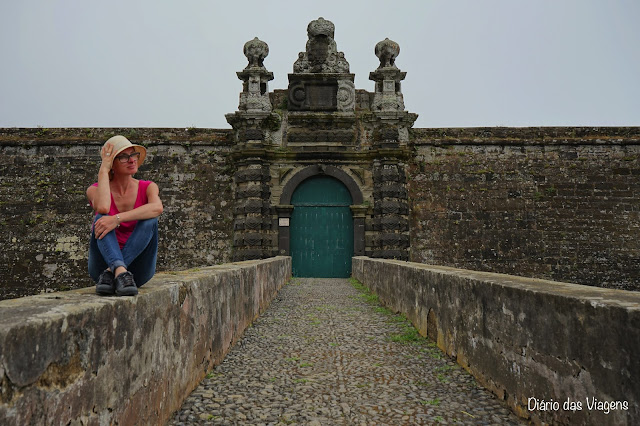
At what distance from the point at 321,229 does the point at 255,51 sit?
549 cm

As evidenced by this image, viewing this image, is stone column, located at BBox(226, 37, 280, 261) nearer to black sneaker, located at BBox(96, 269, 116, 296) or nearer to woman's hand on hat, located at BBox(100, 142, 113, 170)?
woman's hand on hat, located at BBox(100, 142, 113, 170)

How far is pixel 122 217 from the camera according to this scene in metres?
2.44

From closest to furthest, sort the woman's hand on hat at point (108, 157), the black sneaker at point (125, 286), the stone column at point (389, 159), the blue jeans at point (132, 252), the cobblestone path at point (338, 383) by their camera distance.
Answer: the black sneaker at point (125, 286), the blue jeans at point (132, 252), the woman's hand on hat at point (108, 157), the cobblestone path at point (338, 383), the stone column at point (389, 159)

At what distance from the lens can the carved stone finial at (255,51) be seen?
41.9 feet

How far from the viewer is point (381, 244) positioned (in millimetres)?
12281

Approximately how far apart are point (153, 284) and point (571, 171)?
1325 cm

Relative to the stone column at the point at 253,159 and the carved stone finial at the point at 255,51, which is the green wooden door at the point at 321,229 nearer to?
the stone column at the point at 253,159

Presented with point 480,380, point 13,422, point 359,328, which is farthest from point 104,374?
point 359,328

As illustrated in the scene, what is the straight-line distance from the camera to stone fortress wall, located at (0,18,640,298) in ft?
40.9

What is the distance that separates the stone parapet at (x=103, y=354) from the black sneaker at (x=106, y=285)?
0.07 meters

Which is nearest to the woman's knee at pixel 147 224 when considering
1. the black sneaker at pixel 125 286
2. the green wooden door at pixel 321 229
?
the black sneaker at pixel 125 286

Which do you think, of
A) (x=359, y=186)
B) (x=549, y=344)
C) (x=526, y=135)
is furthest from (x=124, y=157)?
(x=526, y=135)

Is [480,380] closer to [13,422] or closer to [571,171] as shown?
[13,422]

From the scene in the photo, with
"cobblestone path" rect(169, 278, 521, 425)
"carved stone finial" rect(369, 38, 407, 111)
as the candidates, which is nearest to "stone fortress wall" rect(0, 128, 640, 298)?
"carved stone finial" rect(369, 38, 407, 111)
